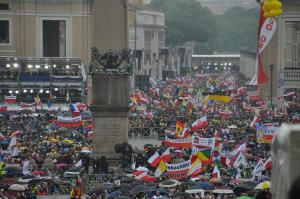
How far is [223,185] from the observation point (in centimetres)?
2475

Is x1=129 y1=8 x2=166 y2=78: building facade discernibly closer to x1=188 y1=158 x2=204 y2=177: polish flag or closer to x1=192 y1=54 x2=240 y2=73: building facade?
x1=192 y1=54 x2=240 y2=73: building facade

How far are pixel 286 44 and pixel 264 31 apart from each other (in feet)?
85.0

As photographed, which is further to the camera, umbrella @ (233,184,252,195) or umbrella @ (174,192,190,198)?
umbrella @ (174,192,190,198)

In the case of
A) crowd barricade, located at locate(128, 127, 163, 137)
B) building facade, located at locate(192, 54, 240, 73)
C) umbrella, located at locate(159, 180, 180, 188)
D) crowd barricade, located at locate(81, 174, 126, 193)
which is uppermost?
building facade, located at locate(192, 54, 240, 73)

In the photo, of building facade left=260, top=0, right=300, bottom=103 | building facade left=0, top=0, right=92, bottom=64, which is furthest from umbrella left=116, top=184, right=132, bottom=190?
building facade left=0, top=0, right=92, bottom=64

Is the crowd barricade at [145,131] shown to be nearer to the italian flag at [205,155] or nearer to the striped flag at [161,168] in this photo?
the italian flag at [205,155]

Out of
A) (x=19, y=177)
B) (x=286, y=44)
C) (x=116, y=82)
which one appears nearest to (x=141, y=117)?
(x=286, y=44)

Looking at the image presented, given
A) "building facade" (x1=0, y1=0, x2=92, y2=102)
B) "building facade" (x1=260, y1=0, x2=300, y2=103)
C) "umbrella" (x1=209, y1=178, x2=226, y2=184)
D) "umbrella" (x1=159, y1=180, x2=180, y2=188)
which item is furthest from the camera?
"building facade" (x1=0, y1=0, x2=92, y2=102)

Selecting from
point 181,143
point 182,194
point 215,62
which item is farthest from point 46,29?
point 215,62

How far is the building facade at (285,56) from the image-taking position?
61062mm

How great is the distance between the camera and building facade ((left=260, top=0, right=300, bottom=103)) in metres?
61.1

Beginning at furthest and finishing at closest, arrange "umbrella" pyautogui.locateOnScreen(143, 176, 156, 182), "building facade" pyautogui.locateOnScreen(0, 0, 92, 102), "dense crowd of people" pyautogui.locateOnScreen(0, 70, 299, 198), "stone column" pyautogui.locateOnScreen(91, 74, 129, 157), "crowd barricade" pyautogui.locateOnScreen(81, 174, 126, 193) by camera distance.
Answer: "building facade" pyautogui.locateOnScreen(0, 0, 92, 102) → "stone column" pyautogui.locateOnScreen(91, 74, 129, 157) → "crowd barricade" pyautogui.locateOnScreen(81, 174, 126, 193) → "umbrella" pyautogui.locateOnScreen(143, 176, 156, 182) → "dense crowd of people" pyautogui.locateOnScreen(0, 70, 299, 198)

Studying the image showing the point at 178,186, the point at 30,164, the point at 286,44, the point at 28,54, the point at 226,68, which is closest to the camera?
the point at 178,186

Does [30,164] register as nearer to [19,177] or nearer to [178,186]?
[19,177]
